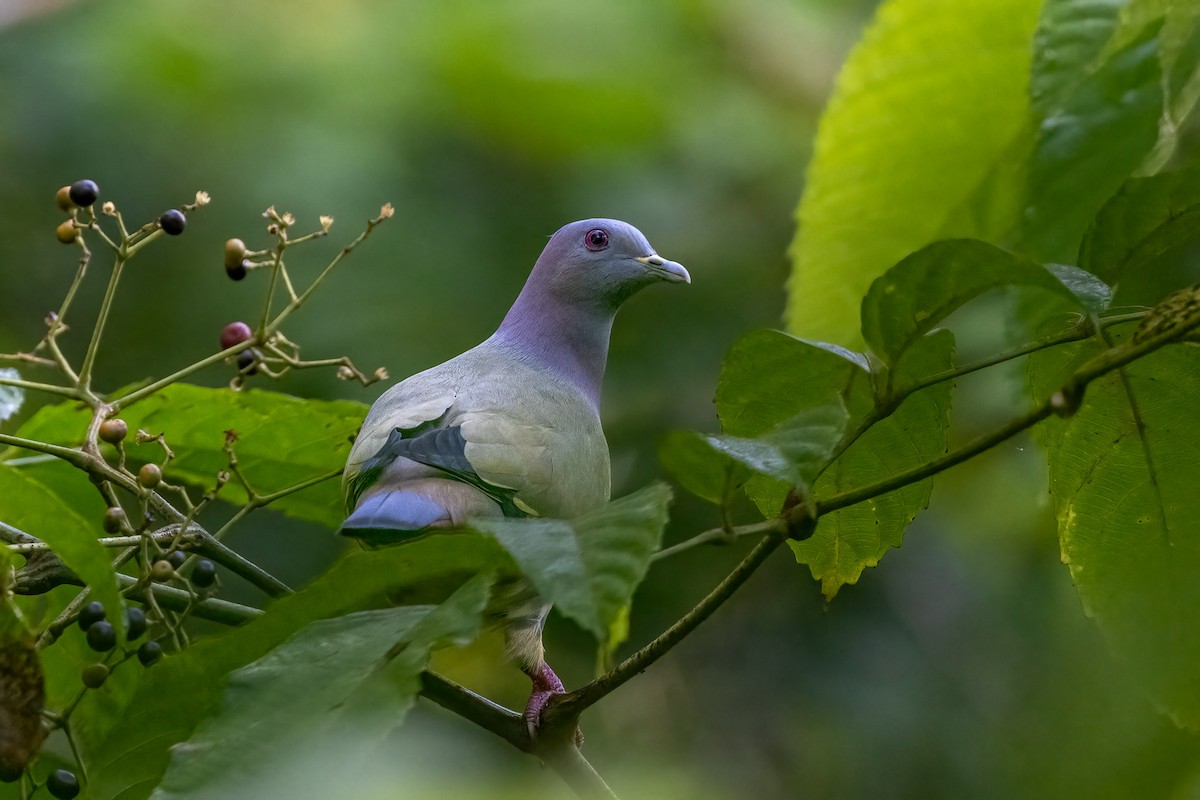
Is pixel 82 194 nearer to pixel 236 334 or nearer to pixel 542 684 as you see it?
pixel 236 334

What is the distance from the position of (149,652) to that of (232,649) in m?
0.30

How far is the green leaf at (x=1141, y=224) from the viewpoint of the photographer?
4.58ft

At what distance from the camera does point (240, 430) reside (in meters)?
1.92

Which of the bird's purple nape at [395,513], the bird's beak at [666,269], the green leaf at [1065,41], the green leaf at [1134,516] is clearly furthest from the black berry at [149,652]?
the green leaf at [1065,41]

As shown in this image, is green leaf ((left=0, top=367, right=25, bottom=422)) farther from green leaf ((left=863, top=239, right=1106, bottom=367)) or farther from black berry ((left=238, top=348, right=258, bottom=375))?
green leaf ((left=863, top=239, right=1106, bottom=367))

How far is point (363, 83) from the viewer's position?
15.6 feet

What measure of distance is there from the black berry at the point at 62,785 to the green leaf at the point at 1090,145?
58.1 inches

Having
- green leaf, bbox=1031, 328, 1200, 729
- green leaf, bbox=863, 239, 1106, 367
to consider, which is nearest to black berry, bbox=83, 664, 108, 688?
green leaf, bbox=863, 239, 1106, 367

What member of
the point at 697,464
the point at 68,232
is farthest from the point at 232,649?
the point at 68,232

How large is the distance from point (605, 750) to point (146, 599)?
2750mm

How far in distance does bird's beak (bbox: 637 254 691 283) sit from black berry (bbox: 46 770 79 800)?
1368 mm

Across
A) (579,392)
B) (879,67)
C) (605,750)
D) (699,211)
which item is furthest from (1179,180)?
(699,211)

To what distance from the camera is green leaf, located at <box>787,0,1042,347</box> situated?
2166mm

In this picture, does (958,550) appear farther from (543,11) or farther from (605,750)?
(543,11)
